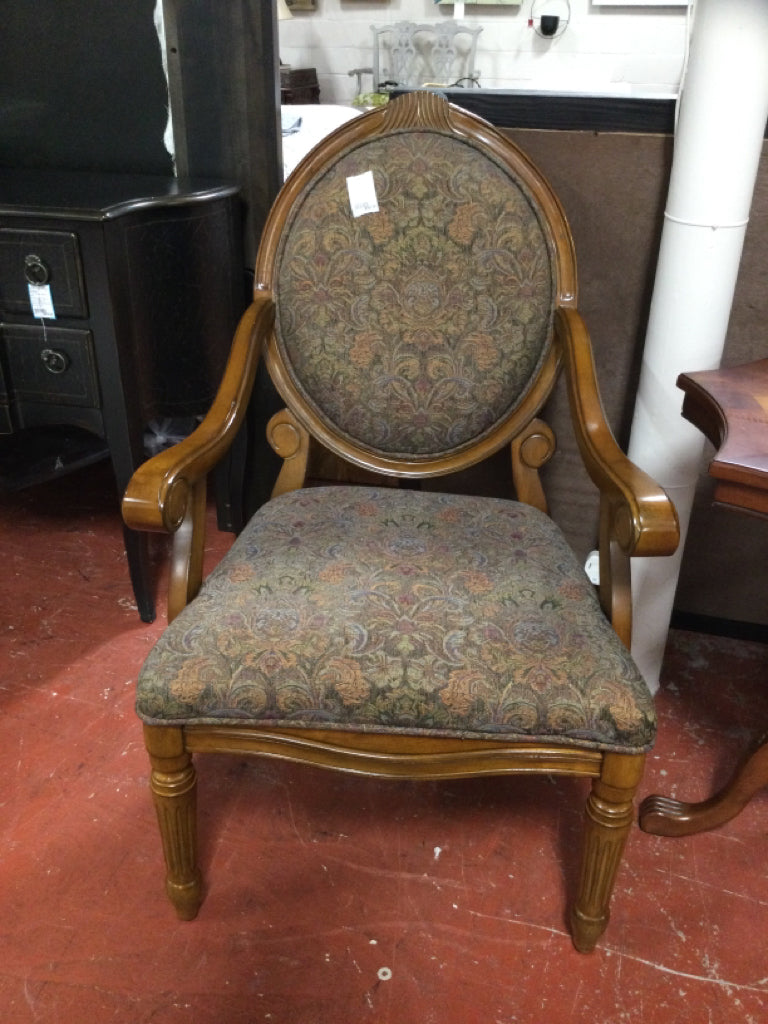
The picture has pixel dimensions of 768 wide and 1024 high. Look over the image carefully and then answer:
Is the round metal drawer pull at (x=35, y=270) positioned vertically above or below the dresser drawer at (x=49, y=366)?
above

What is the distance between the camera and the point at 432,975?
3.55 feet

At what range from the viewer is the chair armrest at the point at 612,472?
0.92 meters

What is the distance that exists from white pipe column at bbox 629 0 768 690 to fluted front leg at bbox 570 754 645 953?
1.94ft

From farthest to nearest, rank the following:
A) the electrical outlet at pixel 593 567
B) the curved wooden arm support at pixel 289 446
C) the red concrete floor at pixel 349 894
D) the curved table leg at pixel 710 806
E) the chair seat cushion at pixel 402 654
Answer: the electrical outlet at pixel 593 567 → the curved wooden arm support at pixel 289 446 → the curved table leg at pixel 710 806 → the red concrete floor at pixel 349 894 → the chair seat cushion at pixel 402 654

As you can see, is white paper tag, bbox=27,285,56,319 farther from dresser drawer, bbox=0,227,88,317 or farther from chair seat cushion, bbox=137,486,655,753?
chair seat cushion, bbox=137,486,655,753

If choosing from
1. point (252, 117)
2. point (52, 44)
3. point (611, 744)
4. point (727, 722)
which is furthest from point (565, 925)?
point (52, 44)

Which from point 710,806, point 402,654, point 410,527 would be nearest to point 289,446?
point 410,527

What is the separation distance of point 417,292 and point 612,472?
46cm

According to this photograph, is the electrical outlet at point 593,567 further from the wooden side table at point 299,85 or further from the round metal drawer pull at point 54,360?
the wooden side table at point 299,85

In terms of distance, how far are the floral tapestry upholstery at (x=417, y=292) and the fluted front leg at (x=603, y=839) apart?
0.58 meters

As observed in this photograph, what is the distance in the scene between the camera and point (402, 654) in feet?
3.09

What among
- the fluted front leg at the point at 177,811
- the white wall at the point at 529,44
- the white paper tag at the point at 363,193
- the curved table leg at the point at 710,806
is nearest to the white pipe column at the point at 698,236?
the curved table leg at the point at 710,806

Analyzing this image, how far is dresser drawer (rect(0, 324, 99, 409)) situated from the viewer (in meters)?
Result: 1.52

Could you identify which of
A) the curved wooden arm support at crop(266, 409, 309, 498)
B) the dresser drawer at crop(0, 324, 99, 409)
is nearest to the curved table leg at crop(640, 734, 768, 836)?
the curved wooden arm support at crop(266, 409, 309, 498)
